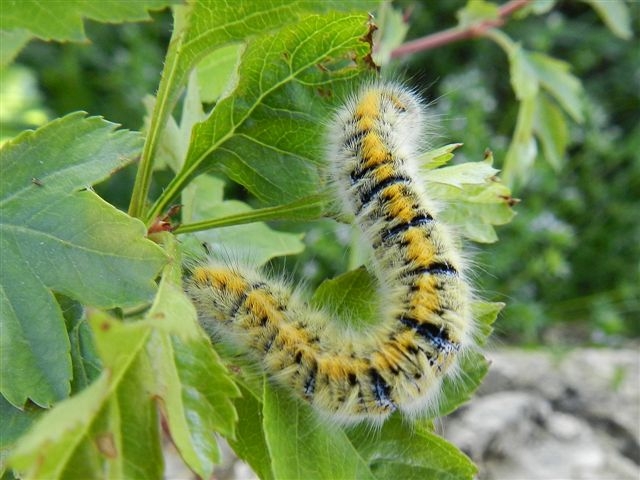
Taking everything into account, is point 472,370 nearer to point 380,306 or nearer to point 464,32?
point 380,306

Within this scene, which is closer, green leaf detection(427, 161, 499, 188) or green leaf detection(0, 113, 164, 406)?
green leaf detection(0, 113, 164, 406)

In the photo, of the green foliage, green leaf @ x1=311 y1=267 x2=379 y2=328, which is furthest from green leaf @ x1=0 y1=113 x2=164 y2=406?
green leaf @ x1=311 y1=267 x2=379 y2=328

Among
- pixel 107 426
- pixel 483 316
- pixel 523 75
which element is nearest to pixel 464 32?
pixel 523 75

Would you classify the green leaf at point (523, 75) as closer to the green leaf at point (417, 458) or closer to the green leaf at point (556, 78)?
the green leaf at point (556, 78)

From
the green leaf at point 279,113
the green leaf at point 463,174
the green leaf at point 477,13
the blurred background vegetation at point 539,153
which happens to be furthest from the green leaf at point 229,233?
the blurred background vegetation at point 539,153

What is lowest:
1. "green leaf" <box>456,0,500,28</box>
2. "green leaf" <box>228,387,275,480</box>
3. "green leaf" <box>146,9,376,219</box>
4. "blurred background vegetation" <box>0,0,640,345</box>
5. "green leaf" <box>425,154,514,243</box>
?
"blurred background vegetation" <box>0,0,640,345</box>

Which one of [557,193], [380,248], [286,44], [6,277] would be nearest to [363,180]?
[380,248]

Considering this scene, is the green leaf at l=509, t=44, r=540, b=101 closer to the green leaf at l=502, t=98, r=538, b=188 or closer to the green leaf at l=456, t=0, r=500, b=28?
the green leaf at l=502, t=98, r=538, b=188

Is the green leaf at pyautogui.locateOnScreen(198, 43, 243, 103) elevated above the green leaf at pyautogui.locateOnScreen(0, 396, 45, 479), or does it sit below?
above
